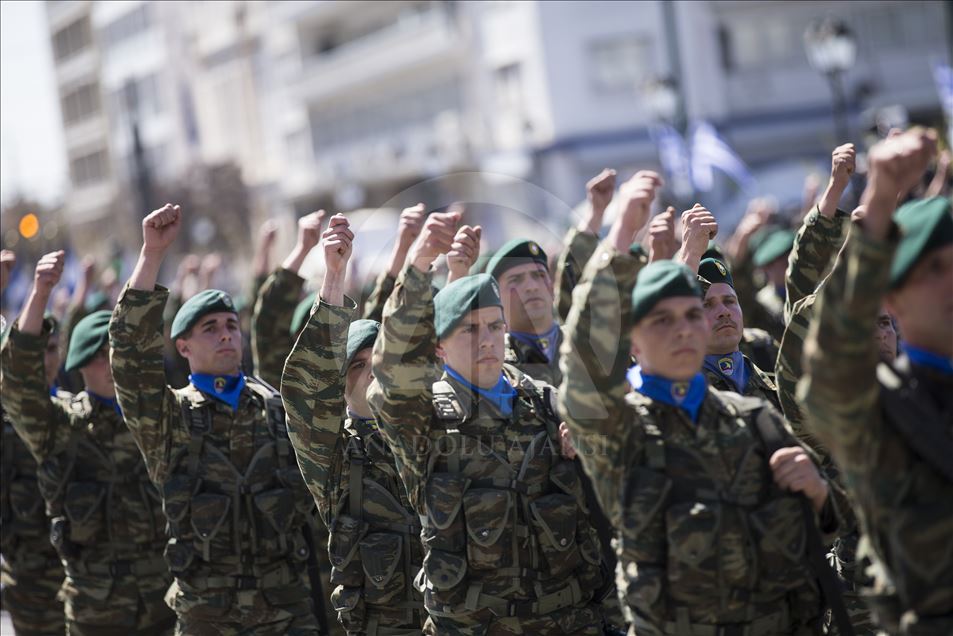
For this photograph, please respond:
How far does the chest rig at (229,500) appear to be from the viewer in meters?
7.02

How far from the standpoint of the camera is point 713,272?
6754 mm

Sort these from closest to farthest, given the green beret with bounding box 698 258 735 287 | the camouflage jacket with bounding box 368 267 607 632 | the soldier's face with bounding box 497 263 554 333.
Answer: the camouflage jacket with bounding box 368 267 607 632 → the green beret with bounding box 698 258 735 287 → the soldier's face with bounding box 497 263 554 333

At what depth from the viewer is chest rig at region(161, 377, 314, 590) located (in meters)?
7.02

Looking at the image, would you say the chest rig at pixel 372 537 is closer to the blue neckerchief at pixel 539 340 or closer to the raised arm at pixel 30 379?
the blue neckerchief at pixel 539 340

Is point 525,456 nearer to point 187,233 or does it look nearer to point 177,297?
point 177,297

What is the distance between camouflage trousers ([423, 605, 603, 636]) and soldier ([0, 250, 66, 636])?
4.52m

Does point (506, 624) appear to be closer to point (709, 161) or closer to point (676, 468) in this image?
point (676, 468)

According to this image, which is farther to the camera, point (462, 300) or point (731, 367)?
point (731, 367)

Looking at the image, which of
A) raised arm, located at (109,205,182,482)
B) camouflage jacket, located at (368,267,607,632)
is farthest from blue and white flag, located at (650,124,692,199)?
camouflage jacket, located at (368,267,607,632)

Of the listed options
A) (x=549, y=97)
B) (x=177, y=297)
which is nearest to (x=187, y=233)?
(x=549, y=97)

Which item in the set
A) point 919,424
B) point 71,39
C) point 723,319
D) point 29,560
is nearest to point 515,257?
point 723,319

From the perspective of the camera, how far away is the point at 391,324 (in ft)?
17.7

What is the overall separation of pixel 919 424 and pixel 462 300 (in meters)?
2.25

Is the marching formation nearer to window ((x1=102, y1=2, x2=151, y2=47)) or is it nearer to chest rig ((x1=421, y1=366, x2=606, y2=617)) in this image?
chest rig ((x1=421, y1=366, x2=606, y2=617))
